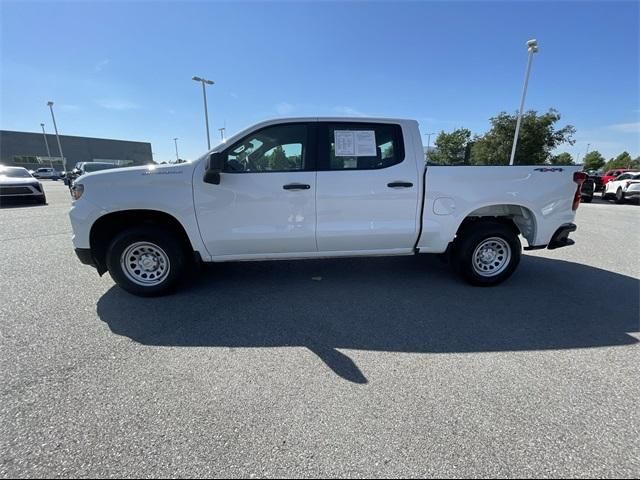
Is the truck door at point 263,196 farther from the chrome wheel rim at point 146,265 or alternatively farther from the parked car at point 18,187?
the parked car at point 18,187

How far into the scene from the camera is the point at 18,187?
11367mm

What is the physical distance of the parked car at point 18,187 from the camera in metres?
11.2

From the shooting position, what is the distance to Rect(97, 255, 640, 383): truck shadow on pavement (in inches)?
112

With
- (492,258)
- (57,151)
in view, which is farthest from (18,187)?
(57,151)

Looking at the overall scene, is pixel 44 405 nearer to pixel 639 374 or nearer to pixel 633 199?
pixel 639 374

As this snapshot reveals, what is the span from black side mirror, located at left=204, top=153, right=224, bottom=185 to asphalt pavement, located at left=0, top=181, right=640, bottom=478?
4.50 feet

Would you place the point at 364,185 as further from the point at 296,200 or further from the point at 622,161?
the point at 622,161

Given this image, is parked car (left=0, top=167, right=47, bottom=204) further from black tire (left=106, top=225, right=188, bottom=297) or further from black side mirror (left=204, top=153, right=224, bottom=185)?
black side mirror (left=204, top=153, right=224, bottom=185)

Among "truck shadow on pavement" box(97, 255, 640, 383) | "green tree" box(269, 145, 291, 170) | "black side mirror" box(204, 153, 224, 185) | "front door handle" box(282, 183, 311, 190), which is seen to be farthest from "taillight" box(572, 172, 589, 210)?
"black side mirror" box(204, 153, 224, 185)

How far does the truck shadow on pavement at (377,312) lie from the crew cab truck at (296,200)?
48cm

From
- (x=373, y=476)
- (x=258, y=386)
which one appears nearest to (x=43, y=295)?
(x=258, y=386)

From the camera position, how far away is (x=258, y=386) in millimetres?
2277

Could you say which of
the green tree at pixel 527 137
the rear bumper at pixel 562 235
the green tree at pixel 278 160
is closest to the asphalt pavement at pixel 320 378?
the rear bumper at pixel 562 235

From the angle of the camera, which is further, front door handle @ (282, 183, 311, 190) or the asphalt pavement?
front door handle @ (282, 183, 311, 190)
